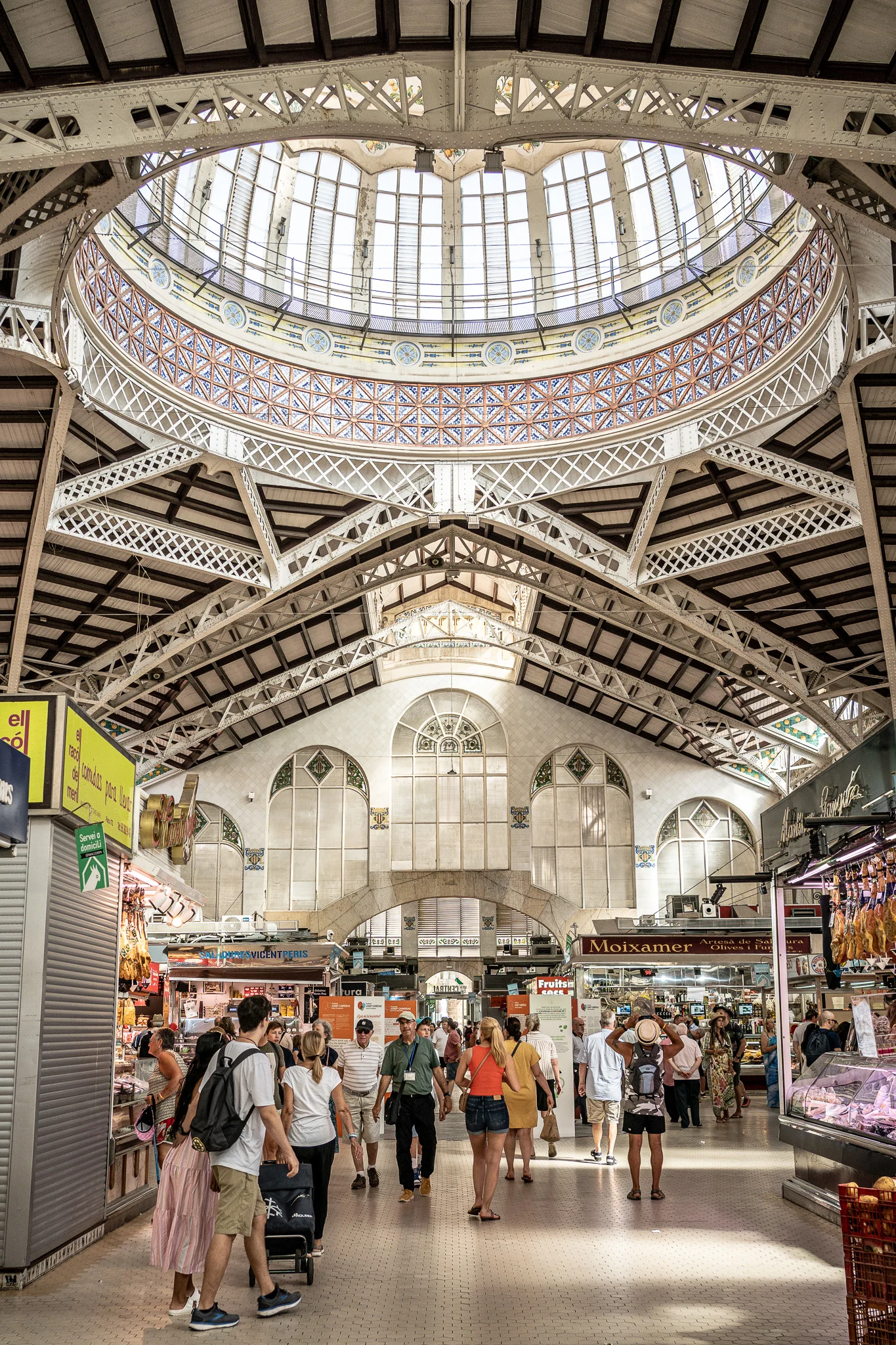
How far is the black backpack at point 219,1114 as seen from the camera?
5633mm

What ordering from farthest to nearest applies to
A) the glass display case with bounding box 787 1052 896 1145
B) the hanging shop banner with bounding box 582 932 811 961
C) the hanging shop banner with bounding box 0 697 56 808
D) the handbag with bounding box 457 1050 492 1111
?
the hanging shop banner with bounding box 582 932 811 961, the handbag with bounding box 457 1050 492 1111, the glass display case with bounding box 787 1052 896 1145, the hanging shop banner with bounding box 0 697 56 808

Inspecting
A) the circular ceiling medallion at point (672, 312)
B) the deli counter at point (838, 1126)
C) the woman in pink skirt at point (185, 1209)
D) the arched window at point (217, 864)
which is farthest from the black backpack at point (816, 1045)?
the arched window at point (217, 864)

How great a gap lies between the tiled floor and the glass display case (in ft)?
2.44

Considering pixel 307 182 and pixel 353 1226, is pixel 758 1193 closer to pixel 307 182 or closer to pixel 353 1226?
pixel 353 1226

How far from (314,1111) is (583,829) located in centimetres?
2391

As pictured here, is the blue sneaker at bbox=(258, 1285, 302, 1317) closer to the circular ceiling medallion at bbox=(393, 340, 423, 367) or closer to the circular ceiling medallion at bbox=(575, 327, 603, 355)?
the circular ceiling medallion at bbox=(575, 327, 603, 355)

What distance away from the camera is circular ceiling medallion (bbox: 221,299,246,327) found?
18578 mm

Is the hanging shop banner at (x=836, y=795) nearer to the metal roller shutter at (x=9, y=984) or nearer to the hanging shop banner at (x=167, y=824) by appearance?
the metal roller shutter at (x=9, y=984)

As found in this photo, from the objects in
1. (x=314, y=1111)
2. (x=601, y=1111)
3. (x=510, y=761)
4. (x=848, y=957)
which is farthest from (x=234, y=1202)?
(x=510, y=761)

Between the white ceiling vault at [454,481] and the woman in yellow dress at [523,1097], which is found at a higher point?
the white ceiling vault at [454,481]

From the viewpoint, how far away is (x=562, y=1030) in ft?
50.5

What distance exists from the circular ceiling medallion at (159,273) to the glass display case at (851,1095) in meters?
13.6

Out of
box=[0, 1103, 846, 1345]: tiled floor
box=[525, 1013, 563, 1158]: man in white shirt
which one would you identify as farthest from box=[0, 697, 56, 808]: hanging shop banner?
box=[525, 1013, 563, 1158]: man in white shirt

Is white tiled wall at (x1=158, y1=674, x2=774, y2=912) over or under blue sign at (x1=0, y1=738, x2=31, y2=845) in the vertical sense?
over
